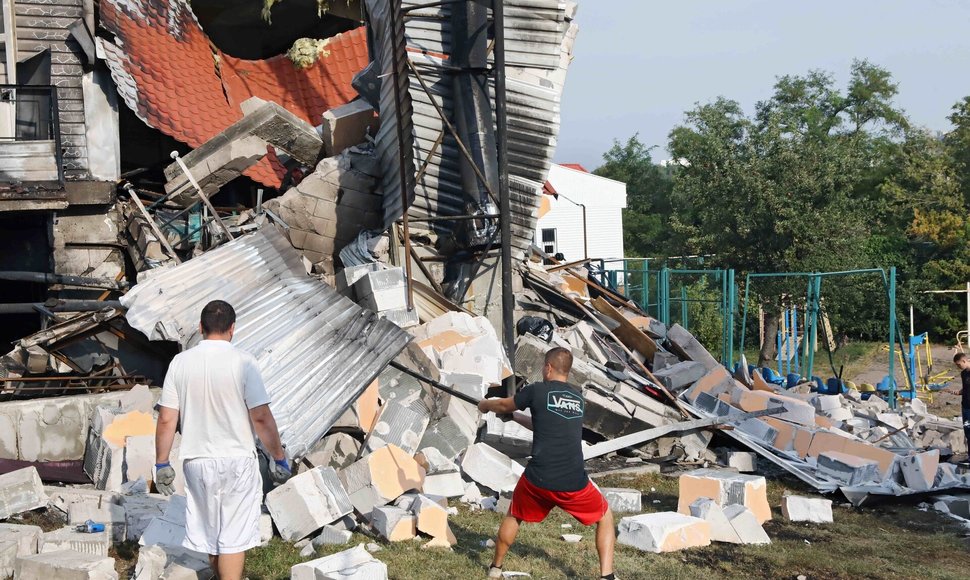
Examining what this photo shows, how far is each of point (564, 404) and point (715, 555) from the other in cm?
197

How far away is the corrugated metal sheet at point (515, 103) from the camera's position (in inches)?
446

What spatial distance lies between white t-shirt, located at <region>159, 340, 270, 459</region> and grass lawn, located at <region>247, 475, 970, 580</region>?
1.47m

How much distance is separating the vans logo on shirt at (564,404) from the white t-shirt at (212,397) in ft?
5.52

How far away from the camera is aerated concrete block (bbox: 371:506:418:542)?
6473mm

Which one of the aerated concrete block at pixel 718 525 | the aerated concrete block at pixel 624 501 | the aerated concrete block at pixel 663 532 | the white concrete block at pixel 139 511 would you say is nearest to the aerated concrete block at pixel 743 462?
the aerated concrete block at pixel 624 501

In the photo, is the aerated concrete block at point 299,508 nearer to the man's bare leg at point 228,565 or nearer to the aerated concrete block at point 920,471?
the man's bare leg at point 228,565

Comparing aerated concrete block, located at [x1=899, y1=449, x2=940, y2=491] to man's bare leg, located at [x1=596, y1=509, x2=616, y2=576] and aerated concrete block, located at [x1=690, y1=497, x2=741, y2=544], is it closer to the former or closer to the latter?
aerated concrete block, located at [x1=690, y1=497, x2=741, y2=544]

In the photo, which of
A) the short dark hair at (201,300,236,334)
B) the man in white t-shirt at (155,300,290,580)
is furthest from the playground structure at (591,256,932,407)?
the short dark hair at (201,300,236,334)

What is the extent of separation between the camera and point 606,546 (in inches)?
214

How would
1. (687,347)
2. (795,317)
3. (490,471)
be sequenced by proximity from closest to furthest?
(490,471)
(687,347)
(795,317)

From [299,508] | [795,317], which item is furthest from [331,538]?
[795,317]

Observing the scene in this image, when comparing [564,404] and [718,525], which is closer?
[564,404]

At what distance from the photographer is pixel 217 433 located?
4.61 meters

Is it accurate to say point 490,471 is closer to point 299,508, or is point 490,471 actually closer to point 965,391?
point 299,508
